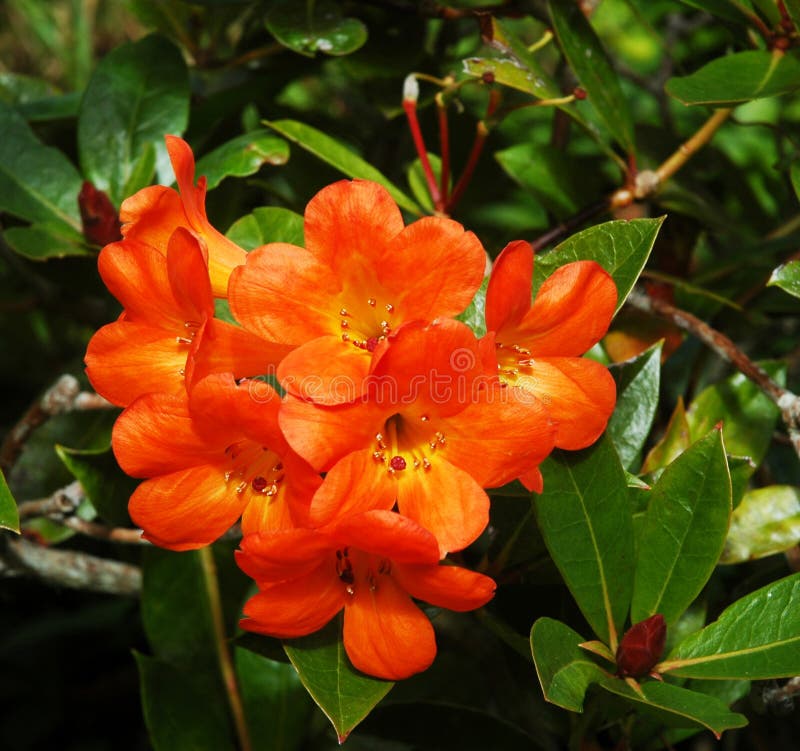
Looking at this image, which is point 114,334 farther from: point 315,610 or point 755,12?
point 755,12

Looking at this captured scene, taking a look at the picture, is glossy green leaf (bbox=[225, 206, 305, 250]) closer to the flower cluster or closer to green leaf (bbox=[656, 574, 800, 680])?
the flower cluster

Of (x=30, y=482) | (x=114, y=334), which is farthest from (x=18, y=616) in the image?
(x=114, y=334)

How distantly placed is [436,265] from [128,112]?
42.0 inches


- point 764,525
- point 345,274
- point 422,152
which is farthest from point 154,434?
point 764,525

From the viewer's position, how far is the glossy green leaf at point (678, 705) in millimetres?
1125

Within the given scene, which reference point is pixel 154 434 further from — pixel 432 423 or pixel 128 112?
pixel 128 112

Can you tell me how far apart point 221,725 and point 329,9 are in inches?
58.3

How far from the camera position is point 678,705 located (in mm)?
1195

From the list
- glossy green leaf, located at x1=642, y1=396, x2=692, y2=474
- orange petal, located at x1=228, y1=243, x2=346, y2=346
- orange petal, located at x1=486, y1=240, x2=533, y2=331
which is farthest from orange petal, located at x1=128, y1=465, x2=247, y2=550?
glossy green leaf, located at x1=642, y1=396, x2=692, y2=474

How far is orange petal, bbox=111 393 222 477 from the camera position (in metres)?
1.19

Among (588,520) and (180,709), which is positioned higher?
(588,520)

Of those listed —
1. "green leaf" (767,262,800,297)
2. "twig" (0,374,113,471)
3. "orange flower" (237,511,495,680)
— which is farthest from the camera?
"twig" (0,374,113,471)

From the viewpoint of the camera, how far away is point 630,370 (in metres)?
1.54

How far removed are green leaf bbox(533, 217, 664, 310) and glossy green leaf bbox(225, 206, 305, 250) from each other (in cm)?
43
